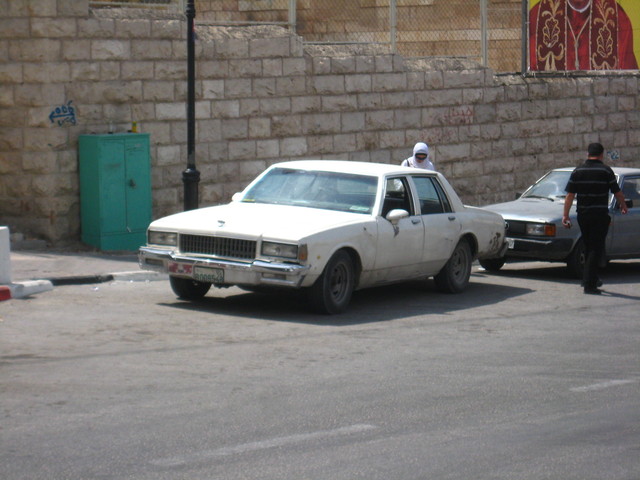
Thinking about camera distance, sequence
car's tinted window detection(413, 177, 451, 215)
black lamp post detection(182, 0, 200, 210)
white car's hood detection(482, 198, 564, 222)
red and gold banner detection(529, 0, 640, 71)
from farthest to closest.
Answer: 1. red and gold banner detection(529, 0, 640, 71)
2. black lamp post detection(182, 0, 200, 210)
3. white car's hood detection(482, 198, 564, 222)
4. car's tinted window detection(413, 177, 451, 215)

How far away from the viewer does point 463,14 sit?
22812 millimetres

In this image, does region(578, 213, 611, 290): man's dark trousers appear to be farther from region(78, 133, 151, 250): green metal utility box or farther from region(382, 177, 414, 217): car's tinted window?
region(78, 133, 151, 250): green metal utility box

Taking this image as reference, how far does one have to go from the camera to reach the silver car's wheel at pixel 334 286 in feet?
36.3

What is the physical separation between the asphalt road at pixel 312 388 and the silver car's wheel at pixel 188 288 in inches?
10.0

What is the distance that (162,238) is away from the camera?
11.6 metres

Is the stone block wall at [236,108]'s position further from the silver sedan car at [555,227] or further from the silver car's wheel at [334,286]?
the silver car's wheel at [334,286]

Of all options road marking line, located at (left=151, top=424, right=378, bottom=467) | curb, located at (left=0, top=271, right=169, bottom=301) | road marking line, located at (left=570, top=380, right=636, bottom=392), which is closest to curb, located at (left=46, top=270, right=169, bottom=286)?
curb, located at (left=0, top=271, right=169, bottom=301)

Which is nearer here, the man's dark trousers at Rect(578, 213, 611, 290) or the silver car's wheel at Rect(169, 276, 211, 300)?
the silver car's wheel at Rect(169, 276, 211, 300)

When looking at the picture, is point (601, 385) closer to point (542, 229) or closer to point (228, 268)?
point (228, 268)

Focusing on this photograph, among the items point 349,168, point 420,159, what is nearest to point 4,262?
point 349,168

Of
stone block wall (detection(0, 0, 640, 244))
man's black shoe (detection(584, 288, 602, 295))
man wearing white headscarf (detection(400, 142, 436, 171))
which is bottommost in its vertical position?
man's black shoe (detection(584, 288, 602, 295))

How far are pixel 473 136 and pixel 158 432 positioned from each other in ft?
54.2

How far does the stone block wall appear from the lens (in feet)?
51.9

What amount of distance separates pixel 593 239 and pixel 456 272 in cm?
168
